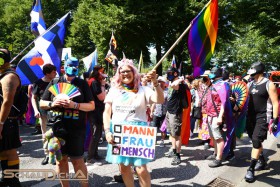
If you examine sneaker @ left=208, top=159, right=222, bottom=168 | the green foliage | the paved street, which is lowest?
the paved street

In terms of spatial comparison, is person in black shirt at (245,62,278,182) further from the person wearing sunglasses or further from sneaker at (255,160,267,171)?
the person wearing sunglasses

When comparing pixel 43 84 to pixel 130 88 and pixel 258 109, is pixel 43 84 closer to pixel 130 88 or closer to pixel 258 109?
pixel 130 88

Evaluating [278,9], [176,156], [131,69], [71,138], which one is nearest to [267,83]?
[176,156]

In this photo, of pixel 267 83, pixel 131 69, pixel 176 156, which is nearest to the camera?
pixel 131 69

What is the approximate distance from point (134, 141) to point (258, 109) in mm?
2688

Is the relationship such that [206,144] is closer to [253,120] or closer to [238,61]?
[253,120]

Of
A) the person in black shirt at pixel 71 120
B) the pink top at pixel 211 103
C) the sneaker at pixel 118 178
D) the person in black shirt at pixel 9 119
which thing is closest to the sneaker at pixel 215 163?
the pink top at pixel 211 103

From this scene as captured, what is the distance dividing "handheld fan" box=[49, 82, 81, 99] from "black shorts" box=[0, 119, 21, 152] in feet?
2.67

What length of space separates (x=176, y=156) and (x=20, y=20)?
3342 centimetres

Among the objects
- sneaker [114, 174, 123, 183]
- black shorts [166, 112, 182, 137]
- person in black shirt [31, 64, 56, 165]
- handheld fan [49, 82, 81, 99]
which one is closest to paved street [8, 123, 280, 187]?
sneaker [114, 174, 123, 183]

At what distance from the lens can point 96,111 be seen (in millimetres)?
5414

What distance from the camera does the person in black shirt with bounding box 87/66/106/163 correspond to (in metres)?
5.18

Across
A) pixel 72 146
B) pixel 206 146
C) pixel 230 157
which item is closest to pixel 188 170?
pixel 230 157

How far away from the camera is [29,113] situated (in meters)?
8.91
